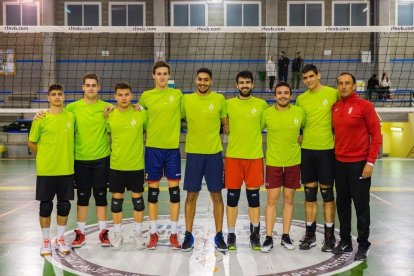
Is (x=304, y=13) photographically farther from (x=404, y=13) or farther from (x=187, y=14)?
(x=187, y=14)

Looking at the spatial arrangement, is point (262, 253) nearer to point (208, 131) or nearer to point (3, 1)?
point (208, 131)

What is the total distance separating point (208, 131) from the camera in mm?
5035

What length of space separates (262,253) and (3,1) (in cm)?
1948

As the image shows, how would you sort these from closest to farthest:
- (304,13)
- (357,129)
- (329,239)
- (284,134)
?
(357,129)
(284,134)
(329,239)
(304,13)

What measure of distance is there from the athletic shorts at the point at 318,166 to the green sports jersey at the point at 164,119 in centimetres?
143

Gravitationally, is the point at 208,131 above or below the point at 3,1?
below

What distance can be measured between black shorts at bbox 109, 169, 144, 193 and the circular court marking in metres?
0.68

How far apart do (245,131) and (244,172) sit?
46cm

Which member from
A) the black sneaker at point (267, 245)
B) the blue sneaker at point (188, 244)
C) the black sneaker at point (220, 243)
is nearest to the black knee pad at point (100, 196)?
the blue sneaker at point (188, 244)

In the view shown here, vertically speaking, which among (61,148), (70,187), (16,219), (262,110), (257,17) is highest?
(257,17)

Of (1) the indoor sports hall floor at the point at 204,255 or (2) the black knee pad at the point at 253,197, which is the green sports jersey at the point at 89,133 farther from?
(2) the black knee pad at the point at 253,197

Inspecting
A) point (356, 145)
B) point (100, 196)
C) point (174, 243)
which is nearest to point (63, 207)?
point (100, 196)

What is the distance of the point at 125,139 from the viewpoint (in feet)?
16.6

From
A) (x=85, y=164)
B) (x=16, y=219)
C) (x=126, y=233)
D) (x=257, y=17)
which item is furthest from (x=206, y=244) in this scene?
(x=257, y=17)
